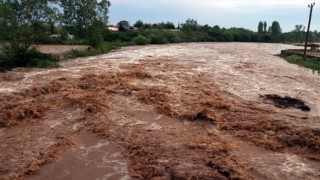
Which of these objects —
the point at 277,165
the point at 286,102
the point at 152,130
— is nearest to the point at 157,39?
the point at 286,102

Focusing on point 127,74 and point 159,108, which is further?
point 127,74

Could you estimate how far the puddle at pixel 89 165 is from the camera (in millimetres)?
6695

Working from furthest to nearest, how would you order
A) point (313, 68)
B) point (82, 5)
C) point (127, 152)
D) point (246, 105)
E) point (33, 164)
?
point (82, 5)
point (313, 68)
point (246, 105)
point (127, 152)
point (33, 164)

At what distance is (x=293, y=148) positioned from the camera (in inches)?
325

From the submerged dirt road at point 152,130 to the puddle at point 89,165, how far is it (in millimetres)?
20

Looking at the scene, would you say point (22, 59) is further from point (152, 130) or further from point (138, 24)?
point (138, 24)

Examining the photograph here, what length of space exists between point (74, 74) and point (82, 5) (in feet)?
53.0

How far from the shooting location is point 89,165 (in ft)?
23.5

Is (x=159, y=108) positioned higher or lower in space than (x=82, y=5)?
lower

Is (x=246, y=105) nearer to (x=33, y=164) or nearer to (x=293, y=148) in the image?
(x=293, y=148)

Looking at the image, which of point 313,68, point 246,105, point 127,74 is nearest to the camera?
point 246,105

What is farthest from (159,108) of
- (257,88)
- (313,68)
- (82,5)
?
(82,5)

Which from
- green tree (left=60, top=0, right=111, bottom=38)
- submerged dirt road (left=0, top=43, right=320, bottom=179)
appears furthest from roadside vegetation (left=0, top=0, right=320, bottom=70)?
submerged dirt road (left=0, top=43, right=320, bottom=179)

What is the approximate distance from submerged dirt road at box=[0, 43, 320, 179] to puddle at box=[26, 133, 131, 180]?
0.02 m
